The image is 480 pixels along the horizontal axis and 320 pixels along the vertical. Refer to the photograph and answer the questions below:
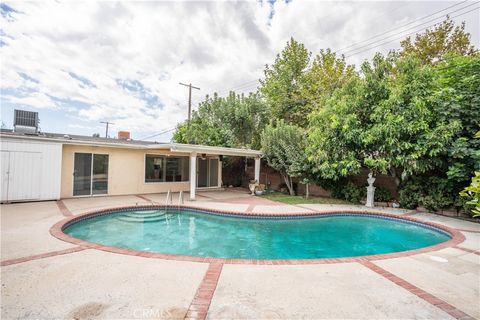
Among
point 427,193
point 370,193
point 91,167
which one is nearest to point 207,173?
point 91,167

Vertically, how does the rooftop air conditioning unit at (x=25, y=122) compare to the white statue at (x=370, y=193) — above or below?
above

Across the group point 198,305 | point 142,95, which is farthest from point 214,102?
point 198,305

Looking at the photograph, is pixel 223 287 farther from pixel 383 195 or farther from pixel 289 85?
pixel 289 85

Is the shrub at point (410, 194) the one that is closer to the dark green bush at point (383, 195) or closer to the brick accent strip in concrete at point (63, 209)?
the dark green bush at point (383, 195)

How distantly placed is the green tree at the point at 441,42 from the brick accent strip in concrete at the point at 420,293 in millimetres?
15504

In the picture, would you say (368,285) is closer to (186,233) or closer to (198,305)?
(198,305)

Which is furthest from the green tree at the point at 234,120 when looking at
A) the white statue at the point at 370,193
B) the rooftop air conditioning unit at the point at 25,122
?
the rooftop air conditioning unit at the point at 25,122

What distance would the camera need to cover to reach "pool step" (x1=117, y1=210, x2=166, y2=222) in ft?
28.6

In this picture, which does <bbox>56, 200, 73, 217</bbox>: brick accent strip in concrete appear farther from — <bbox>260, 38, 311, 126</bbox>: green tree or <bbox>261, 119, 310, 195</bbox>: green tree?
<bbox>260, 38, 311, 126</bbox>: green tree

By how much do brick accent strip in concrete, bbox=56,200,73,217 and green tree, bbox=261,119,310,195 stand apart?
9570 mm

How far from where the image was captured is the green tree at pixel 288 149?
41.3 feet

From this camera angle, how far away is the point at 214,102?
18859 millimetres

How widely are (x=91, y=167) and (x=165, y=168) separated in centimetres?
392

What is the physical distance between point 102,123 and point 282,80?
25857mm
